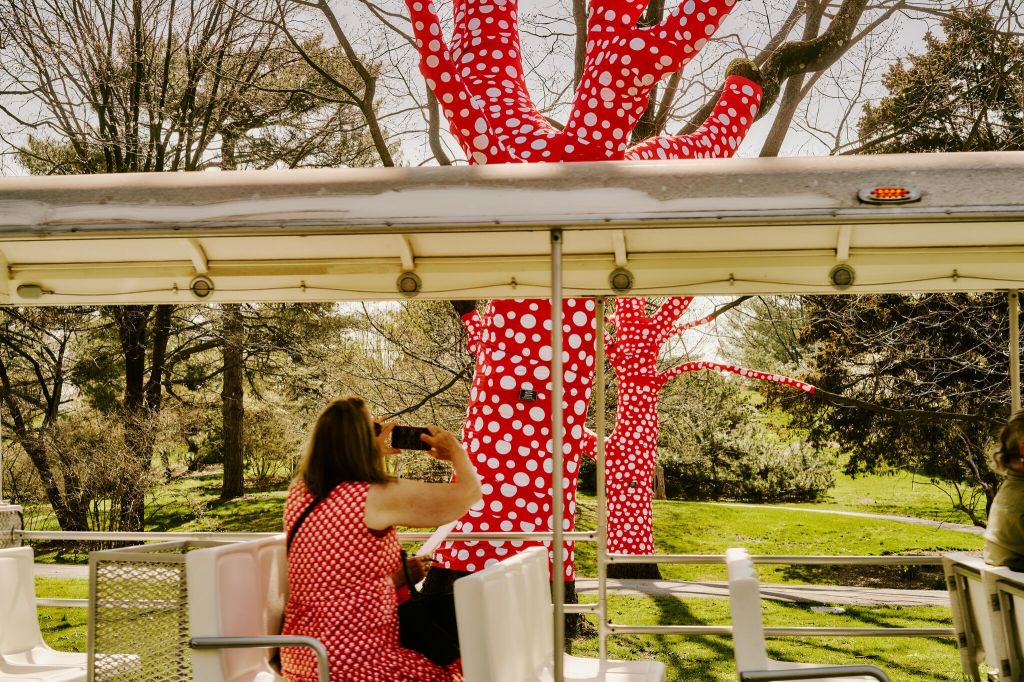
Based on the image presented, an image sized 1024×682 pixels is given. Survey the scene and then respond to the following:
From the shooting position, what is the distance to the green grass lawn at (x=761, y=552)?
8141 millimetres

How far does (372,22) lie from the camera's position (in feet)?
41.5

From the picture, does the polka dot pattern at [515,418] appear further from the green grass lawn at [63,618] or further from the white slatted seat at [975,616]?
the green grass lawn at [63,618]

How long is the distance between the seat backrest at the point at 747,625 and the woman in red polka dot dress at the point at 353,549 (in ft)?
2.90

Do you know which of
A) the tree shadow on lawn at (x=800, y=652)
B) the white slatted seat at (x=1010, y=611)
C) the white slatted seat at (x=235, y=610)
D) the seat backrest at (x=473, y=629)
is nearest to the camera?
the seat backrest at (x=473, y=629)

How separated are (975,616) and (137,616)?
131 inches

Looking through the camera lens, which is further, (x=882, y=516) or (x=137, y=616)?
(x=882, y=516)

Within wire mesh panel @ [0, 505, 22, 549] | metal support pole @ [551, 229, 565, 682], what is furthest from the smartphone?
wire mesh panel @ [0, 505, 22, 549]

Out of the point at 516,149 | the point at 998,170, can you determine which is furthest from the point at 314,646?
the point at 516,149

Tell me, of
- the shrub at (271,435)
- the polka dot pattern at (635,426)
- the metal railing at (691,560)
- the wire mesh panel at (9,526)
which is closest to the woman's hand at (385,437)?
the metal railing at (691,560)

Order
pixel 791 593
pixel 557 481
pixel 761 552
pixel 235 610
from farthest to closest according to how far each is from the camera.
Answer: pixel 761 552 → pixel 791 593 → pixel 235 610 → pixel 557 481

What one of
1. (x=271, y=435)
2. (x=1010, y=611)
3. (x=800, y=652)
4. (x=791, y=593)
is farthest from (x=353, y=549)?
(x=271, y=435)

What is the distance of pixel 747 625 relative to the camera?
2.95 meters

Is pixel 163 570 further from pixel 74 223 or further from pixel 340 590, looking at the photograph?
pixel 74 223

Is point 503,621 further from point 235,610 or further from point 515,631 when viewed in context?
point 235,610
